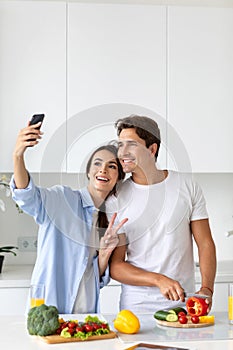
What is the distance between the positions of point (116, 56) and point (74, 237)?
5.06ft

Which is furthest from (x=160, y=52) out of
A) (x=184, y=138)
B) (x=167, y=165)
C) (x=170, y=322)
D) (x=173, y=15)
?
(x=170, y=322)

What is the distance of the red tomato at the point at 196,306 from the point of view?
2178 mm

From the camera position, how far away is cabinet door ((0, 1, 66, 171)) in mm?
3518

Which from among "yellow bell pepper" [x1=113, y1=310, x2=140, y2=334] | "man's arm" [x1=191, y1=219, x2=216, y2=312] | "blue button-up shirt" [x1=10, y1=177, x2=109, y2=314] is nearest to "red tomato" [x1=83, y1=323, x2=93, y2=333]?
"yellow bell pepper" [x1=113, y1=310, x2=140, y2=334]

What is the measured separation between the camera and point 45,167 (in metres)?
2.32

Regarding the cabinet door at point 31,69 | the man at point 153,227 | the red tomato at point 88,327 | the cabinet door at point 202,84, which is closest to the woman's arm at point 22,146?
the man at point 153,227

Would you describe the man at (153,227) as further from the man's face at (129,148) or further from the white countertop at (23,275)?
the white countertop at (23,275)

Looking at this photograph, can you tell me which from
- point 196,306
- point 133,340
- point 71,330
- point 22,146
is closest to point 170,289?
point 196,306

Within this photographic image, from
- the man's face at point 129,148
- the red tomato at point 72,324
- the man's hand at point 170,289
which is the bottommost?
the red tomato at point 72,324

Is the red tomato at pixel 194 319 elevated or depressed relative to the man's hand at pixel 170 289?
depressed

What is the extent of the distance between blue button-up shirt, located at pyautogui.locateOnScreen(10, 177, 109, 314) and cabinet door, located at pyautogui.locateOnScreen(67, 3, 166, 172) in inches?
49.3

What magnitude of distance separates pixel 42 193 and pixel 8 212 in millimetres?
1645

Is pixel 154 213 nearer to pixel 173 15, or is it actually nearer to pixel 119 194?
pixel 119 194

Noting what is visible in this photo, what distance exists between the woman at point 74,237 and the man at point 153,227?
0.25 ft
